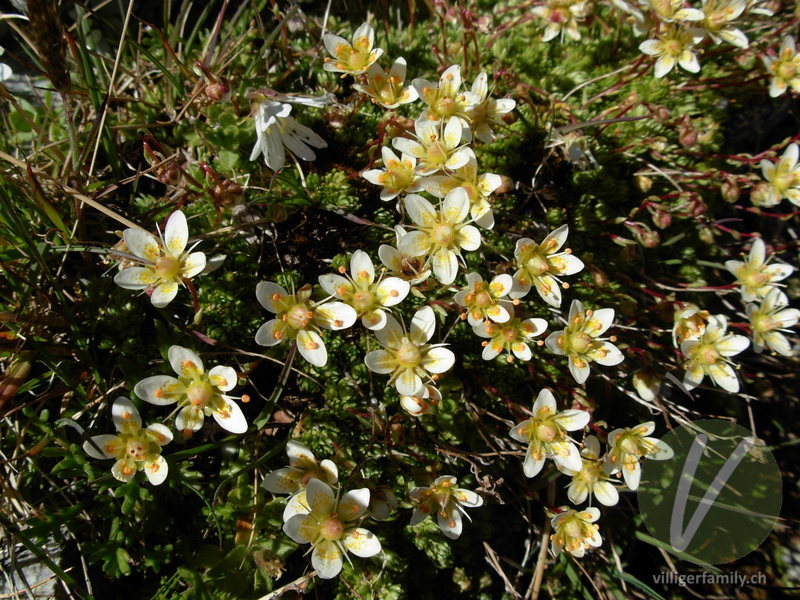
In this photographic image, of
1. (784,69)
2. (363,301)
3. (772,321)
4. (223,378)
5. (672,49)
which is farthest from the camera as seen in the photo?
(784,69)

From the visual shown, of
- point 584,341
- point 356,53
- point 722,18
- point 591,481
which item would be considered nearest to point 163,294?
point 356,53

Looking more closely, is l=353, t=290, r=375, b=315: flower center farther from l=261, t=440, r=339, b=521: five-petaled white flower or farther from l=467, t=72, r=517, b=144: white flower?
l=467, t=72, r=517, b=144: white flower

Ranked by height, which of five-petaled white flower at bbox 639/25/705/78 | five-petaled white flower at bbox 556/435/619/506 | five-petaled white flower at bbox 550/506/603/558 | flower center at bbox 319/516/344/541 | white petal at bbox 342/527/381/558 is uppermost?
five-petaled white flower at bbox 639/25/705/78

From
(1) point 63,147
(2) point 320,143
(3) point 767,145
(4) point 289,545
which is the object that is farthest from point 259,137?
(3) point 767,145

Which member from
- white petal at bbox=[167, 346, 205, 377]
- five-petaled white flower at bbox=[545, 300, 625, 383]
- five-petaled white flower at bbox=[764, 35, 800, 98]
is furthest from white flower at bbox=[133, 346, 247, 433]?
five-petaled white flower at bbox=[764, 35, 800, 98]

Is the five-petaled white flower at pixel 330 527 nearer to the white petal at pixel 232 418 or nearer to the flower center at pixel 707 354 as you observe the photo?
the white petal at pixel 232 418

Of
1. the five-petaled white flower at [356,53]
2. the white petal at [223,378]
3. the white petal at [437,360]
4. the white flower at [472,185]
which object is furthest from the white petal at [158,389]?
the five-petaled white flower at [356,53]

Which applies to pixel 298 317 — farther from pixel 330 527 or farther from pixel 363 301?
pixel 330 527
